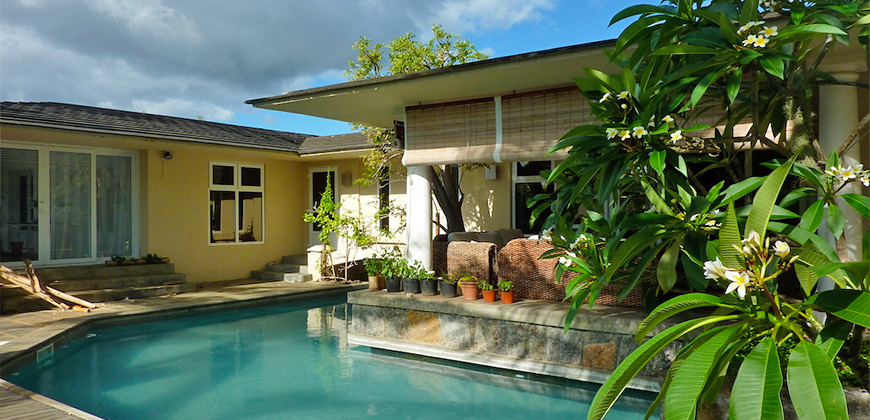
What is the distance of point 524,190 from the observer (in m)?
10.3

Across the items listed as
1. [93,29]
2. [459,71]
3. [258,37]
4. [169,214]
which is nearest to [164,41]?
[93,29]

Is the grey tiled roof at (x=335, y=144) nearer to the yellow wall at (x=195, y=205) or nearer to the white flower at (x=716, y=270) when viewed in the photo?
the yellow wall at (x=195, y=205)

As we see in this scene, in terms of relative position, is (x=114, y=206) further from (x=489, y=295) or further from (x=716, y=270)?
(x=716, y=270)

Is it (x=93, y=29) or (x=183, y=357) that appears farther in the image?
(x=93, y=29)

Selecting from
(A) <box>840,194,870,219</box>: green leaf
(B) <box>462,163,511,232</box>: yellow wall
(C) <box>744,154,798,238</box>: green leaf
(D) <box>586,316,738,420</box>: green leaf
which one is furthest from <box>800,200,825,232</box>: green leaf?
(B) <box>462,163,511,232</box>: yellow wall

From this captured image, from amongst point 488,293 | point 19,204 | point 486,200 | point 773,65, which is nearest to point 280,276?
point 19,204

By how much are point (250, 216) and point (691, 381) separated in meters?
12.6

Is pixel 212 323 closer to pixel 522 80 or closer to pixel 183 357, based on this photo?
pixel 183 357

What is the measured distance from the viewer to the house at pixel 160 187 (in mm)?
9844

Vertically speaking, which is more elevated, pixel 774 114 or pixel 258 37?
pixel 258 37

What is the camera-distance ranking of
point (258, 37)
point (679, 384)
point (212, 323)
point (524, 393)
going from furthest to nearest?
point (258, 37), point (212, 323), point (524, 393), point (679, 384)

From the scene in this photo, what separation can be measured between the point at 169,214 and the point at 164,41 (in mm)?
27888

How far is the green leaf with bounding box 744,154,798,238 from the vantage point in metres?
1.98

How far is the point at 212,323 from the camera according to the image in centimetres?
860
